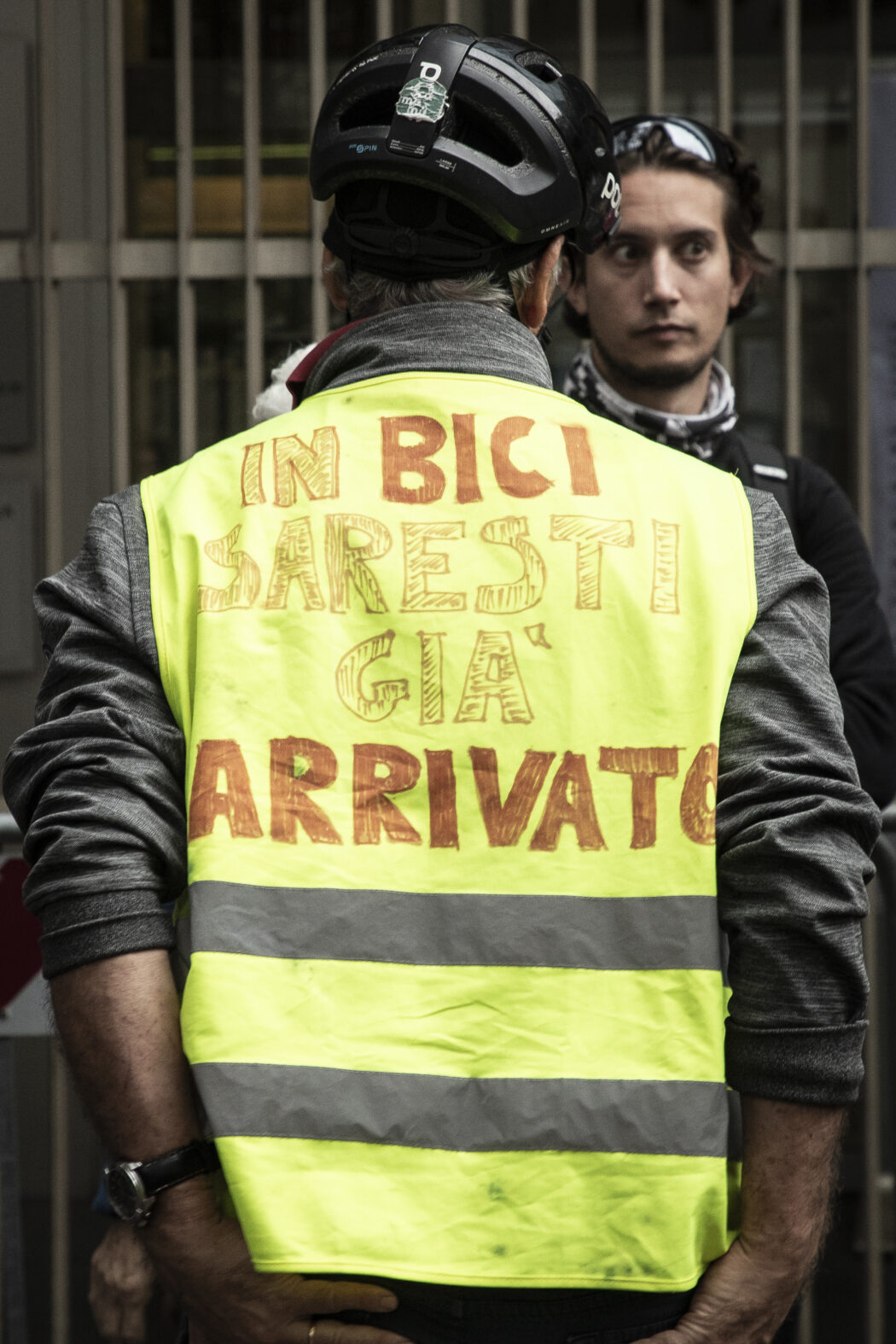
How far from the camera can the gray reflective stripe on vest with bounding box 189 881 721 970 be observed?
1.31 m

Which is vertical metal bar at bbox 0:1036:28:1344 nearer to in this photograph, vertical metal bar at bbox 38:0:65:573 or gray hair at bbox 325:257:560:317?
vertical metal bar at bbox 38:0:65:573

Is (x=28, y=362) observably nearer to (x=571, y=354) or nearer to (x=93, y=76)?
(x=93, y=76)

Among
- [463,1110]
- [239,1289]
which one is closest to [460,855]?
[463,1110]

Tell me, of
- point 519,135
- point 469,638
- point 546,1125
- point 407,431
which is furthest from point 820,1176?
point 519,135

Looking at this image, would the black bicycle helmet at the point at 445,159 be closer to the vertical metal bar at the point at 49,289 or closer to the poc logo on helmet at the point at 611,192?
the poc logo on helmet at the point at 611,192

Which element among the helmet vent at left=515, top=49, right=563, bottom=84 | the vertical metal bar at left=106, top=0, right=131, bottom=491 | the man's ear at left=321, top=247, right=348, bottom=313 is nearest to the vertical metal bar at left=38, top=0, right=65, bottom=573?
the vertical metal bar at left=106, top=0, right=131, bottom=491

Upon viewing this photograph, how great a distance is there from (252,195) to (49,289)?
582mm

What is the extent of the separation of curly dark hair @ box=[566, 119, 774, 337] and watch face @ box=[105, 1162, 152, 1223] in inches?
77.6

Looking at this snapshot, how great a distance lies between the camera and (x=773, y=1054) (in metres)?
1.36

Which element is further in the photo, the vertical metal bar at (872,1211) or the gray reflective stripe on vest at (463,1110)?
the vertical metal bar at (872,1211)

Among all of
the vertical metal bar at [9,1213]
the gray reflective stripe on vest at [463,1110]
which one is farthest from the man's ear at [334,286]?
the vertical metal bar at [9,1213]

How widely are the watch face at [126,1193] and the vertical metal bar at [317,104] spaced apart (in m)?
2.67

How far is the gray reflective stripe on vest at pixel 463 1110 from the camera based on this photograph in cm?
128

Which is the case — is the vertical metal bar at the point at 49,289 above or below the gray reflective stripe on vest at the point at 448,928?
above
